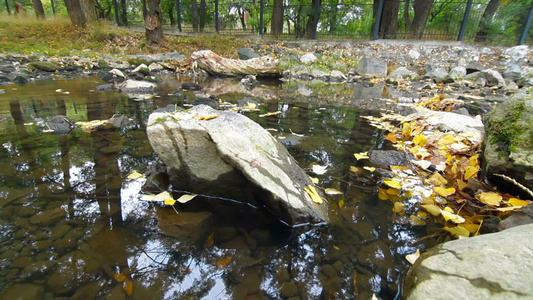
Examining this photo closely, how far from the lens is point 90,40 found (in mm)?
13766

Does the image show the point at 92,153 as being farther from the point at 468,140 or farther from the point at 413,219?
the point at 468,140

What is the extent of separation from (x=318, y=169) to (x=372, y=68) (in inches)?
391

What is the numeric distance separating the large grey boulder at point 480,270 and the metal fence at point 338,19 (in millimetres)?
15629

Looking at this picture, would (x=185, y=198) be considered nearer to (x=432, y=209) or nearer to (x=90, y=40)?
(x=432, y=209)

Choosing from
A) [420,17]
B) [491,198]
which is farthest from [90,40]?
[420,17]

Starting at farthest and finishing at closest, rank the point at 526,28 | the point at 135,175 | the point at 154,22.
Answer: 1. the point at 526,28
2. the point at 154,22
3. the point at 135,175

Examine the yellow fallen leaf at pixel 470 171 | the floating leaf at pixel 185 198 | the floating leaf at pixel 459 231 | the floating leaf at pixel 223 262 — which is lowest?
the floating leaf at pixel 223 262

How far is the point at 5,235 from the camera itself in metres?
1.63

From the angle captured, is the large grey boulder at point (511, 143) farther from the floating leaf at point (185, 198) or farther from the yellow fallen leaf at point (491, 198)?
the floating leaf at point (185, 198)

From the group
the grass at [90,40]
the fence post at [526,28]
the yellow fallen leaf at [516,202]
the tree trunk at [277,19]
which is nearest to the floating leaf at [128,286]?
the yellow fallen leaf at [516,202]

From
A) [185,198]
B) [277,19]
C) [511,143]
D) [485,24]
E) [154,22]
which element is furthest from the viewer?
[277,19]

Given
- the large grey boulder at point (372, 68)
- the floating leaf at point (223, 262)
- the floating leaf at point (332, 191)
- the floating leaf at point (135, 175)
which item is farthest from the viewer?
the large grey boulder at point (372, 68)

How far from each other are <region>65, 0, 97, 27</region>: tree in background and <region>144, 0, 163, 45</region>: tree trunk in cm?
406

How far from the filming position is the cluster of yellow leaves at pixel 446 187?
6.04 feet
